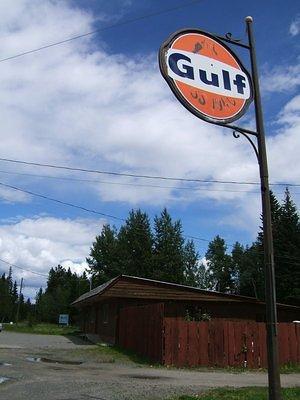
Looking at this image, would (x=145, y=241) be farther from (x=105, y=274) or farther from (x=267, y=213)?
(x=267, y=213)

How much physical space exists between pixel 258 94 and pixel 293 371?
1401 centimetres

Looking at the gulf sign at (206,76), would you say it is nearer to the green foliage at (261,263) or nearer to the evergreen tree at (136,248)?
the green foliage at (261,263)

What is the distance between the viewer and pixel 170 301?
3136 cm

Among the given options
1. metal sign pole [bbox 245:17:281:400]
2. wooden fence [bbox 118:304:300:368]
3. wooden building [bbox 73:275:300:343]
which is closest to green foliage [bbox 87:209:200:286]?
wooden building [bbox 73:275:300:343]

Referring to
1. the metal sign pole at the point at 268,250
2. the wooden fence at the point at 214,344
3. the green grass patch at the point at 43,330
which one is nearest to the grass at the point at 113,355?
the wooden fence at the point at 214,344

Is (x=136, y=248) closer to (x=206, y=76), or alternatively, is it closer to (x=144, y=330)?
(x=144, y=330)

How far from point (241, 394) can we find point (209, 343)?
8674 millimetres

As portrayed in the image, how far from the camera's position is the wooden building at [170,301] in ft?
97.7

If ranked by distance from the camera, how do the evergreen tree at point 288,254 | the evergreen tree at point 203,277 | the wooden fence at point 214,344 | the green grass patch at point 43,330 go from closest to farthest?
the wooden fence at point 214,344 < the green grass patch at point 43,330 < the evergreen tree at point 288,254 < the evergreen tree at point 203,277

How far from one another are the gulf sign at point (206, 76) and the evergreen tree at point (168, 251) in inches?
2678

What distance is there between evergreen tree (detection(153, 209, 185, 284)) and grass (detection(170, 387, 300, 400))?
63.0m

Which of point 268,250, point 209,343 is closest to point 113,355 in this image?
point 209,343

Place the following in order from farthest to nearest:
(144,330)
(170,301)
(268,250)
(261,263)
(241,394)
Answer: (261,263), (170,301), (144,330), (241,394), (268,250)

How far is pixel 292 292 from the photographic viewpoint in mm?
56844
